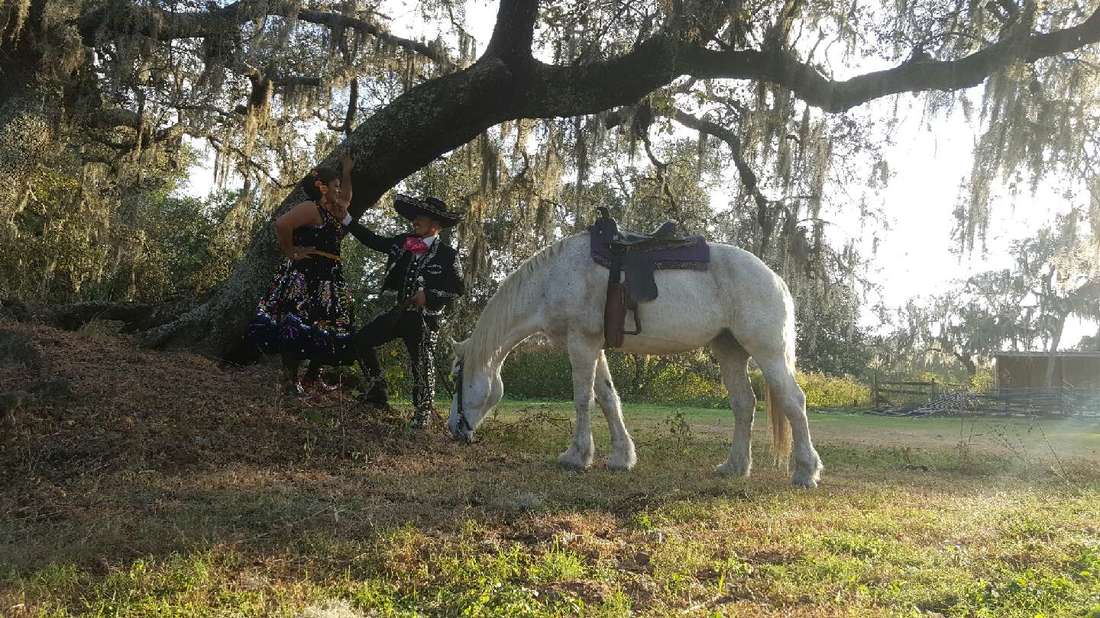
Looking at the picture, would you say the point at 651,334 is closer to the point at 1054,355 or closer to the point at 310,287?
the point at 310,287

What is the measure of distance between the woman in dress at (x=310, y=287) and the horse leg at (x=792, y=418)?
3268mm

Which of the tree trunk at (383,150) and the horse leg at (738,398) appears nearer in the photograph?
the horse leg at (738,398)

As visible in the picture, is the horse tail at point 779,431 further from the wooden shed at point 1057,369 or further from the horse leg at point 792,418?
the wooden shed at point 1057,369

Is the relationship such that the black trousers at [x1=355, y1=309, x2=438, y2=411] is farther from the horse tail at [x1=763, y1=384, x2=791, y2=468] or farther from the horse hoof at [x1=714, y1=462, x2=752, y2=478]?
the horse tail at [x1=763, y1=384, x2=791, y2=468]

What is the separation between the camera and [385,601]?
→ 2.49 meters

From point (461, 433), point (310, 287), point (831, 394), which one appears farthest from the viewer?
point (831, 394)

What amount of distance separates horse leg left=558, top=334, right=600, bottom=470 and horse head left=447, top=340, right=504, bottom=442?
2.33 feet

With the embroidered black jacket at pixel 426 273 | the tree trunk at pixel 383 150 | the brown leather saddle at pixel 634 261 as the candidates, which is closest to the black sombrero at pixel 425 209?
the embroidered black jacket at pixel 426 273

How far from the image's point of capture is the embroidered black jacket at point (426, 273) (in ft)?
18.9

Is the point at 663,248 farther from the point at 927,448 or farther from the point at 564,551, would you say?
the point at 927,448

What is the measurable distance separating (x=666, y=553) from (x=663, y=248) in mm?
3105

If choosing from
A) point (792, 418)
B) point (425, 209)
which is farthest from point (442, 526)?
point (792, 418)

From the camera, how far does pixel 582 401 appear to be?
5777mm

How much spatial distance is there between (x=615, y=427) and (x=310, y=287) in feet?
8.62
